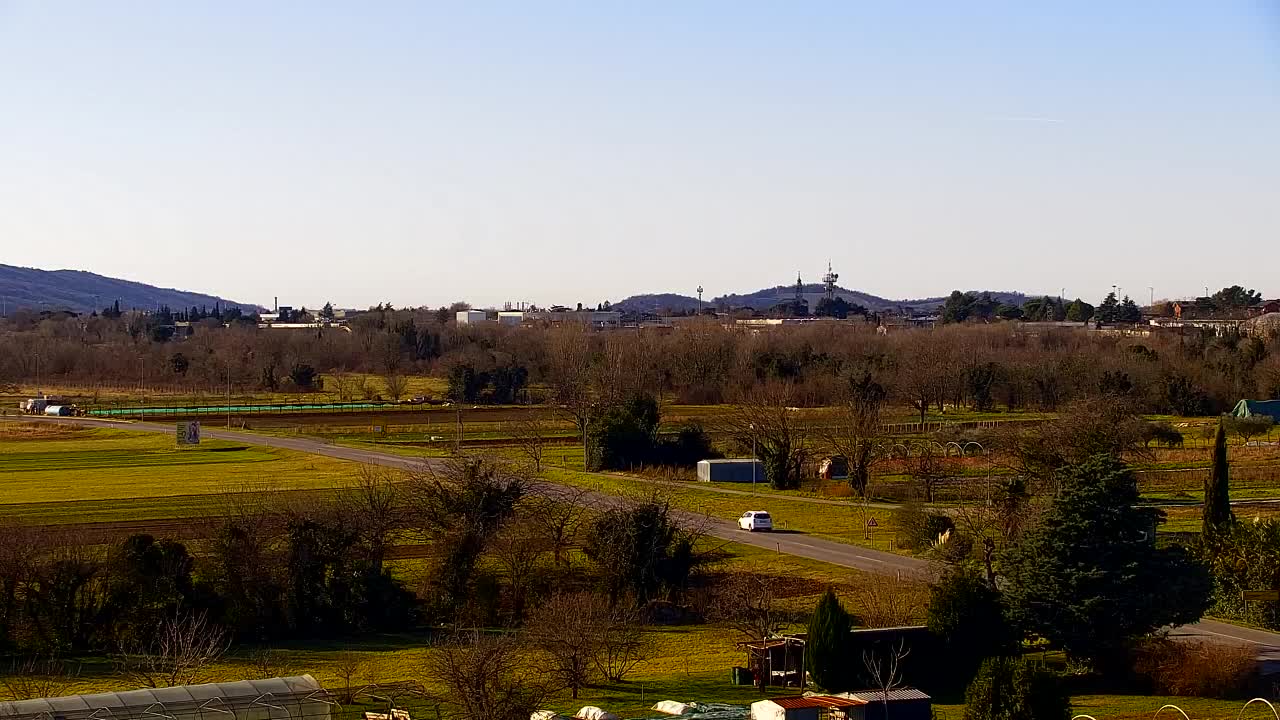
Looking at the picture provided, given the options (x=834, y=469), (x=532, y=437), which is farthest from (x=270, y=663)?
(x=532, y=437)

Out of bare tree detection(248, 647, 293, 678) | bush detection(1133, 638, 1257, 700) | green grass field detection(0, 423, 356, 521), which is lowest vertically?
bare tree detection(248, 647, 293, 678)

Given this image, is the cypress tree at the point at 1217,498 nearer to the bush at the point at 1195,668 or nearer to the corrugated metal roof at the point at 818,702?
the bush at the point at 1195,668

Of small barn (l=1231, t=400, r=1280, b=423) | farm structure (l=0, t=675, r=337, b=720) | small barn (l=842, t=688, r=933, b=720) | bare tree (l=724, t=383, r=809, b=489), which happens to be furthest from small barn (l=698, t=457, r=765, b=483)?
farm structure (l=0, t=675, r=337, b=720)

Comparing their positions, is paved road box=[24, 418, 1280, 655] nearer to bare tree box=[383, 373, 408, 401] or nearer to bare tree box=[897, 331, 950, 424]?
bare tree box=[383, 373, 408, 401]

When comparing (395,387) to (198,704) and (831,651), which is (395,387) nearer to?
(831,651)

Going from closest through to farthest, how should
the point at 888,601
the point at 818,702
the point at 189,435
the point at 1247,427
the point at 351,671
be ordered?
1. the point at 818,702
2. the point at 351,671
3. the point at 888,601
4. the point at 1247,427
5. the point at 189,435

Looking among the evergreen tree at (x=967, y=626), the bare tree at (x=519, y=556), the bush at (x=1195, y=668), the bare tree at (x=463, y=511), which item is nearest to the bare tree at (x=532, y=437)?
the bare tree at (x=463, y=511)
